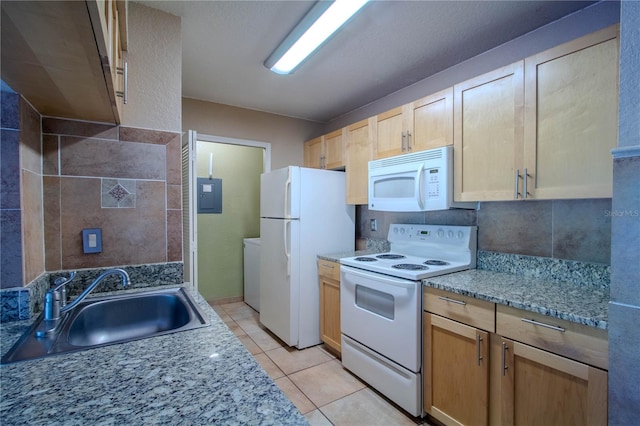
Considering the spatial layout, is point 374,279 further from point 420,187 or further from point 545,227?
point 545,227

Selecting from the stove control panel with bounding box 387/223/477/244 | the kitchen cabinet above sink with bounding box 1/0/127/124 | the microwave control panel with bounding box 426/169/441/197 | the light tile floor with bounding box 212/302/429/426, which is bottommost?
the light tile floor with bounding box 212/302/429/426

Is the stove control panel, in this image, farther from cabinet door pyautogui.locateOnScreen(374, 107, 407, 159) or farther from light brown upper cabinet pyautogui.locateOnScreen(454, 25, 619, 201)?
cabinet door pyautogui.locateOnScreen(374, 107, 407, 159)

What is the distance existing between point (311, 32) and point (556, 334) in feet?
6.77

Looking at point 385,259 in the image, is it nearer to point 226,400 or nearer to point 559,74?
point 559,74

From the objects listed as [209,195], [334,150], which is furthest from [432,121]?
[209,195]

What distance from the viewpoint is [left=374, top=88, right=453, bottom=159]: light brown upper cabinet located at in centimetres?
208

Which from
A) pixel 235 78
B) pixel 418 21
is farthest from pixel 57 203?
pixel 418 21

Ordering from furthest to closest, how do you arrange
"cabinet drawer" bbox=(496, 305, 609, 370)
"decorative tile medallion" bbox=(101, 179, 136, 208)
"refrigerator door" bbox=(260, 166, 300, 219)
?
1. "refrigerator door" bbox=(260, 166, 300, 219)
2. "decorative tile medallion" bbox=(101, 179, 136, 208)
3. "cabinet drawer" bbox=(496, 305, 609, 370)

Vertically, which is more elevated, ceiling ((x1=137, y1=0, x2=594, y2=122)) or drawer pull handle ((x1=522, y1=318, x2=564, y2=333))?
ceiling ((x1=137, y1=0, x2=594, y2=122))

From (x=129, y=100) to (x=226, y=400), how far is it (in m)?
1.59

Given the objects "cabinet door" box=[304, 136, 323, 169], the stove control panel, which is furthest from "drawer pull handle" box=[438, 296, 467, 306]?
"cabinet door" box=[304, 136, 323, 169]

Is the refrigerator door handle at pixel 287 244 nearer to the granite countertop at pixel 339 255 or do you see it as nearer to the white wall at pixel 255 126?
the granite countertop at pixel 339 255

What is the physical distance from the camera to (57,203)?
4.59 feet

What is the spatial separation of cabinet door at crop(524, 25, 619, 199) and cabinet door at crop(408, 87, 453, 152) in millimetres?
479
